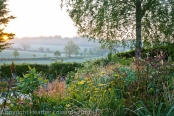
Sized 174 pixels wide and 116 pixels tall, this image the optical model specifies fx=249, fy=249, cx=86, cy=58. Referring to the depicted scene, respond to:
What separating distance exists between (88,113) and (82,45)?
3493cm

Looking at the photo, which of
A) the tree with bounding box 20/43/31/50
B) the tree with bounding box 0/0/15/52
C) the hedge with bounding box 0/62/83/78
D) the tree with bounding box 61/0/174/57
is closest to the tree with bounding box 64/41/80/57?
the tree with bounding box 20/43/31/50

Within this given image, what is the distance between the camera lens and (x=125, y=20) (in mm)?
13664

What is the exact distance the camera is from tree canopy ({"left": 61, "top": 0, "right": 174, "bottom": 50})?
1304 cm

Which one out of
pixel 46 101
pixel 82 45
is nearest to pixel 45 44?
A: pixel 82 45

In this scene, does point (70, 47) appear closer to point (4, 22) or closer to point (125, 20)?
point (4, 22)

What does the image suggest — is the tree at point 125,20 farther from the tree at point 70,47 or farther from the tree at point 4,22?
the tree at point 70,47

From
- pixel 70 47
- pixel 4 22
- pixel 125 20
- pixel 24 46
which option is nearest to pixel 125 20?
pixel 125 20

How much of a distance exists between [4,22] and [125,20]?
422 inches

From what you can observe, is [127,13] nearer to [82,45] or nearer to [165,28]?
[165,28]

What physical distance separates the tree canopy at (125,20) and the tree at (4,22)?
7313 millimetres

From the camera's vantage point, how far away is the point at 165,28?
521 inches

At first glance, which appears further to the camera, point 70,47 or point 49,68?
point 70,47

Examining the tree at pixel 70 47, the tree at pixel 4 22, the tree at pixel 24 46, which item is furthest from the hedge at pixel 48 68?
the tree at pixel 70 47

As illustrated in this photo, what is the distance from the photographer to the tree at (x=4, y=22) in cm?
1925
